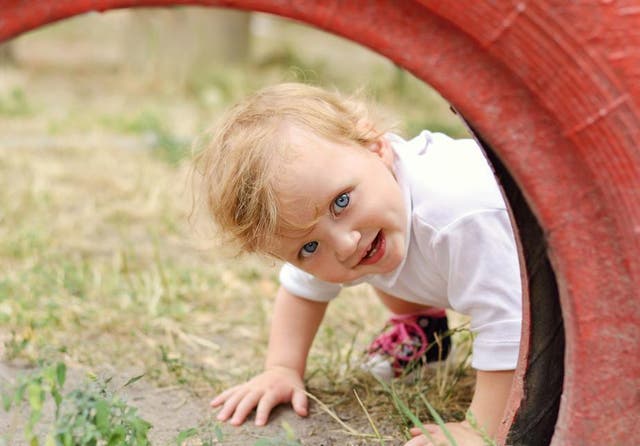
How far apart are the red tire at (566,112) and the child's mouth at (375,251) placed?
0.56m

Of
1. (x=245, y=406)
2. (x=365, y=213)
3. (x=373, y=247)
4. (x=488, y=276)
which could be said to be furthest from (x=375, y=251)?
(x=245, y=406)

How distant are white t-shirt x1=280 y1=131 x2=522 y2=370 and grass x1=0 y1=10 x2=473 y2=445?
0.24 meters

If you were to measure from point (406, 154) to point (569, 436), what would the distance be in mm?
809

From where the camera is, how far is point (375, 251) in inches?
80.1

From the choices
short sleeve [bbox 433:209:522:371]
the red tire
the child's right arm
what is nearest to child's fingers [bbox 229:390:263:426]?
the child's right arm

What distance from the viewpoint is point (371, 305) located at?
3133 millimetres

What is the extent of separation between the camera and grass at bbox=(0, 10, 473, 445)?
239 cm

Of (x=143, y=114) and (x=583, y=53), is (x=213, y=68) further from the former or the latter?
(x=583, y=53)

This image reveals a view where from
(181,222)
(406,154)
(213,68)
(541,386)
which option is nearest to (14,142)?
(181,222)

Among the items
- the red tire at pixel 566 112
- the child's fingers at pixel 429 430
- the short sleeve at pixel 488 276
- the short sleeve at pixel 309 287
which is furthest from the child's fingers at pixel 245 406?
the red tire at pixel 566 112

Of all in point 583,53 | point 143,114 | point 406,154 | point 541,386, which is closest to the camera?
point 583,53

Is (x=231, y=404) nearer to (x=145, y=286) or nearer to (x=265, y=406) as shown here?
(x=265, y=406)

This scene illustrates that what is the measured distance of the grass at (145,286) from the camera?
239 cm

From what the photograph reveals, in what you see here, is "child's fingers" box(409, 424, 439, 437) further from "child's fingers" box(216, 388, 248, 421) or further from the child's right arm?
"child's fingers" box(216, 388, 248, 421)
